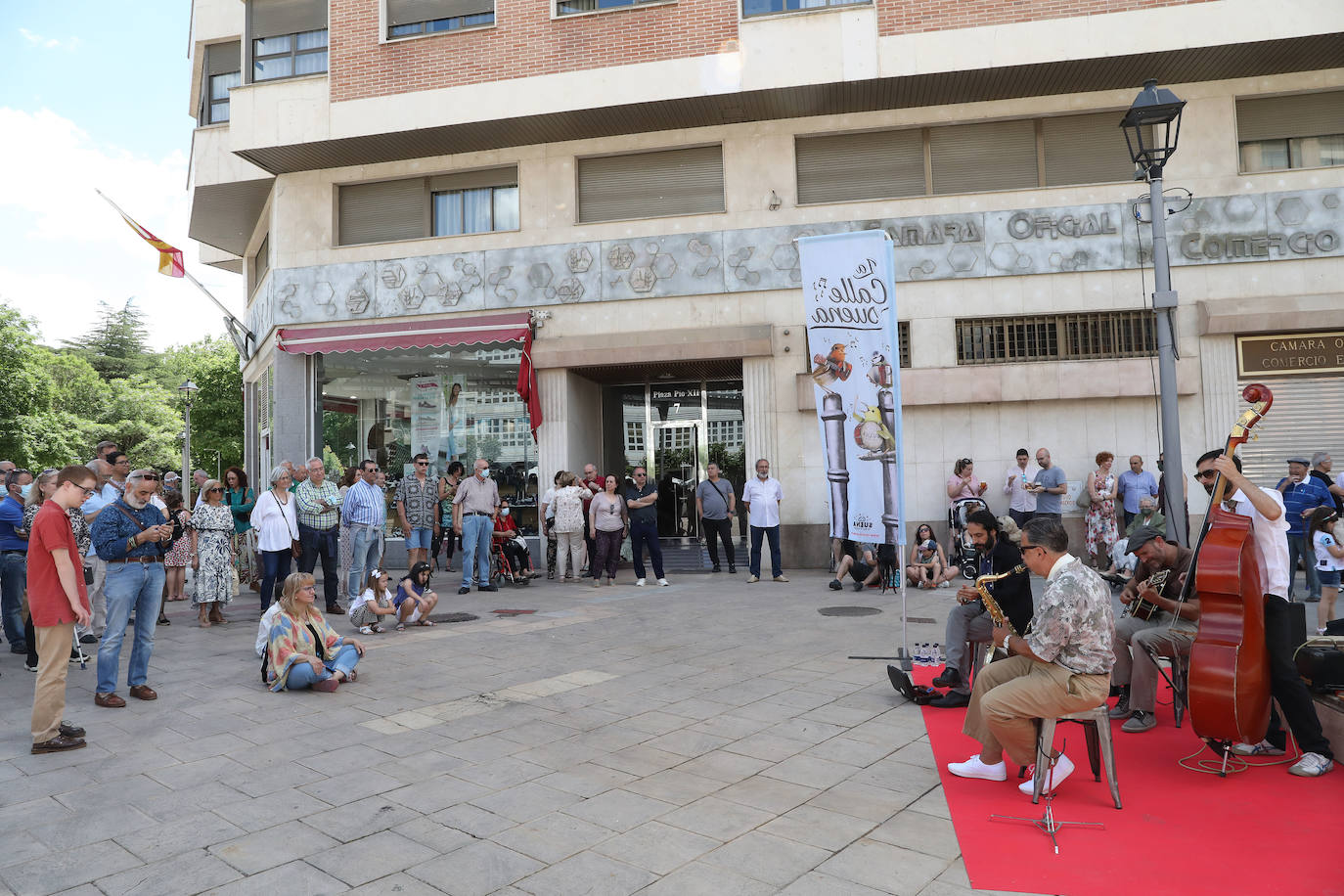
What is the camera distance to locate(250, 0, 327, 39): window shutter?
17.2m

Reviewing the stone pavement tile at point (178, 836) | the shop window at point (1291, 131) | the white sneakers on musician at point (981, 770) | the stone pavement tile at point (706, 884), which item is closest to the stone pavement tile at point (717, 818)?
the stone pavement tile at point (706, 884)

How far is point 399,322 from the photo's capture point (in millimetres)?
16109

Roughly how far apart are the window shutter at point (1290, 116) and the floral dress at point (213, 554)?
660 inches

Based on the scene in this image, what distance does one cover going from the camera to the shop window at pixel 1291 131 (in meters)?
14.1

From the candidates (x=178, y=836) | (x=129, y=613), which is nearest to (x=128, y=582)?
(x=129, y=613)

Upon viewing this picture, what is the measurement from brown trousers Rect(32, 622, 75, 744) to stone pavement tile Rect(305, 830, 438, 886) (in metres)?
2.86

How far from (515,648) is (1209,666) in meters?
6.06

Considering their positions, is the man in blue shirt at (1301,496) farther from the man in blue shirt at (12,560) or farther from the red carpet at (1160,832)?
the man in blue shirt at (12,560)

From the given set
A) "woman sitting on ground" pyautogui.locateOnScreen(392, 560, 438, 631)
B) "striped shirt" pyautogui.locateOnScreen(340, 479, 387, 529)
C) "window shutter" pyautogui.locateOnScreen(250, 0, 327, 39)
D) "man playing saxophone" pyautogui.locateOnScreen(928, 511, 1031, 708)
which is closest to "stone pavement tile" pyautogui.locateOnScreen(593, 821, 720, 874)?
"man playing saxophone" pyautogui.locateOnScreen(928, 511, 1031, 708)

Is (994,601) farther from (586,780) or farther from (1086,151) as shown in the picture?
(1086,151)

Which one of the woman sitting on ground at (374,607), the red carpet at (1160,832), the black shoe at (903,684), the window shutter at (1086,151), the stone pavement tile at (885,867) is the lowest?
the red carpet at (1160,832)

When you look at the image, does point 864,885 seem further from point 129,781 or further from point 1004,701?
point 129,781

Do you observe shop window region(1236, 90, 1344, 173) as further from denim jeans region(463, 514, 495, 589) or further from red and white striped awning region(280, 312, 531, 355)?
denim jeans region(463, 514, 495, 589)

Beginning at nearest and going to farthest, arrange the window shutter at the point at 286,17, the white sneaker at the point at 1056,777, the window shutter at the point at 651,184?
1. the white sneaker at the point at 1056,777
2. the window shutter at the point at 651,184
3. the window shutter at the point at 286,17
